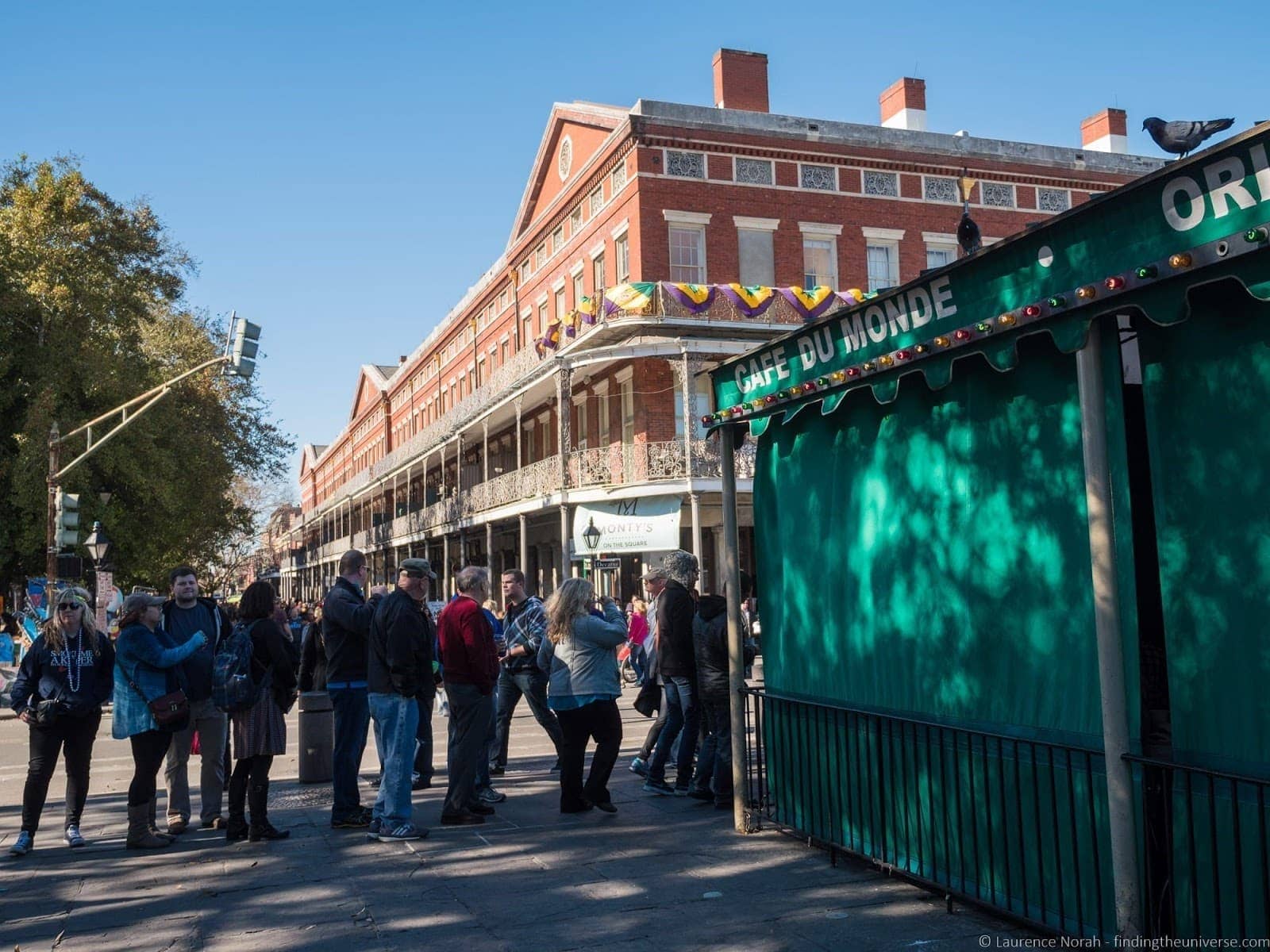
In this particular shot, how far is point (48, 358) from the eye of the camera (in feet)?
105

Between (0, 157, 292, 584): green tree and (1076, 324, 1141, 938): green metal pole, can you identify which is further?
(0, 157, 292, 584): green tree

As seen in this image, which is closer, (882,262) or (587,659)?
(587,659)

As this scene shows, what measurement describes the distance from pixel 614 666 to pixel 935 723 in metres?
3.55

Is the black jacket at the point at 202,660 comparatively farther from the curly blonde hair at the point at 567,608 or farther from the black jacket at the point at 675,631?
the black jacket at the point at 675,631

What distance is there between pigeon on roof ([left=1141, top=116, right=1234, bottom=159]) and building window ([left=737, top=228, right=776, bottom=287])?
25.3 meters

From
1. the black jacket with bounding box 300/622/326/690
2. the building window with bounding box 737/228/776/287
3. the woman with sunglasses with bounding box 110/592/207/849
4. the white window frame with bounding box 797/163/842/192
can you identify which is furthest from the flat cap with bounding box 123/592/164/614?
the white window frame with bounding box 797/163/842/192

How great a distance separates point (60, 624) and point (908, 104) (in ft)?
104

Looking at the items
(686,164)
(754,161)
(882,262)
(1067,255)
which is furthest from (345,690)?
(882,262)

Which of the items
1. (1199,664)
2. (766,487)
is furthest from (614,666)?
(1199,664)

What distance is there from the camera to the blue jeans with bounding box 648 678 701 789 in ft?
29.3

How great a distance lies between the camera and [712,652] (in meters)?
8.46

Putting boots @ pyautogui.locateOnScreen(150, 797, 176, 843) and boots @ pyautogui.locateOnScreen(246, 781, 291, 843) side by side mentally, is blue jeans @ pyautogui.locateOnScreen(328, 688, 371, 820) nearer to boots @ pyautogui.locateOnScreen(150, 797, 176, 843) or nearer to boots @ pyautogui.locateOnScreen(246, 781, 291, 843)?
boots @ pyautogui.locateOnScreen(246, 781, 291, 843)

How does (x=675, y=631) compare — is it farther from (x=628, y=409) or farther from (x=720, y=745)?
(x=628, y=409)

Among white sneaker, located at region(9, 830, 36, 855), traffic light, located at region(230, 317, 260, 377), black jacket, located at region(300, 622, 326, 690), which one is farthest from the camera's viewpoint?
traffic light, located at region(230, 317, 260, 377)
